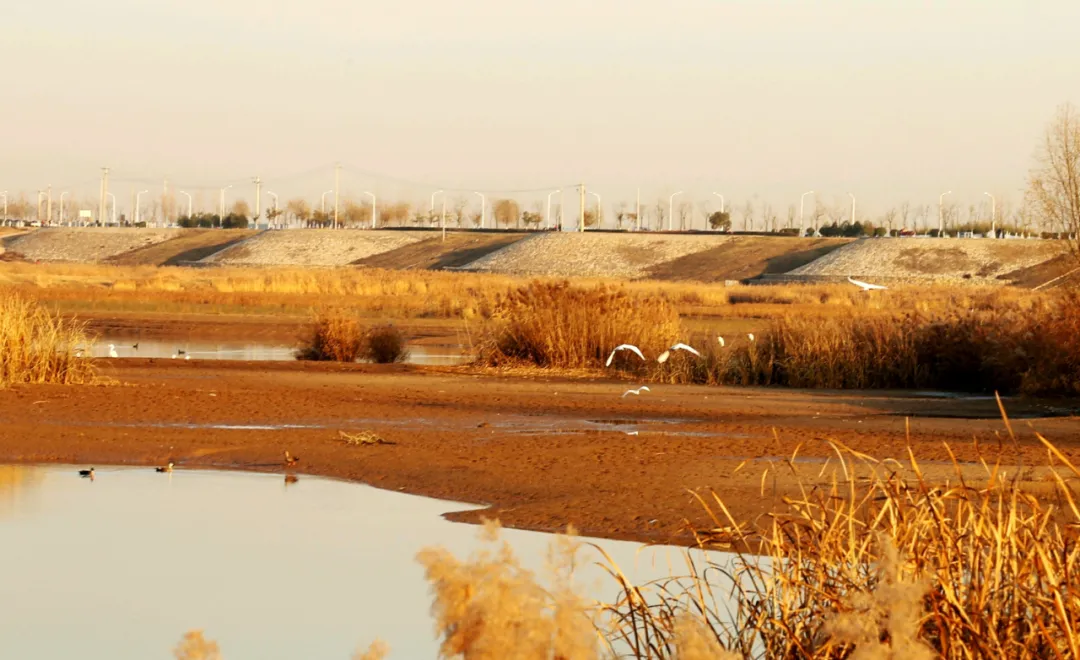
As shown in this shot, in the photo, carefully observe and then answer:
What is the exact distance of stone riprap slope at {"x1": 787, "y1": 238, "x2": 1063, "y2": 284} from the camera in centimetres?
9662

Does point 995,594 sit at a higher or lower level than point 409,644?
→ higher

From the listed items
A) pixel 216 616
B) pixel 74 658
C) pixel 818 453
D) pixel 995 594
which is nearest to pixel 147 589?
pixel 216 616

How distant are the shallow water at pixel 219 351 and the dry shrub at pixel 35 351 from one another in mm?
7888

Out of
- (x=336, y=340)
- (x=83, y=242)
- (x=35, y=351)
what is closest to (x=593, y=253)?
(x=83, y=242)

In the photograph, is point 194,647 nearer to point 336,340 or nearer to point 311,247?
point 336,340

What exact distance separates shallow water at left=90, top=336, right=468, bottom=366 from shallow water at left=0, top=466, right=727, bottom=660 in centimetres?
1782

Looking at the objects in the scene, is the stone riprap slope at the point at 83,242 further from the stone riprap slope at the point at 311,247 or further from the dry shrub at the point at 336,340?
the dry shrub at the point at 336,340

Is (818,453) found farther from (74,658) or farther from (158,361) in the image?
(158,361)

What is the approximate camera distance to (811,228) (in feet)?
474

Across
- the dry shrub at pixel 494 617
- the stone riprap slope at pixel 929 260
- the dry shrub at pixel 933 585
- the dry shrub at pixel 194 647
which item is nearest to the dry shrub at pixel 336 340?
the dry shrub at pixel 933 585

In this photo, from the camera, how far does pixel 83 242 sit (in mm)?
145750

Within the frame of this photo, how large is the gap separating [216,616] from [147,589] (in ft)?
3.29

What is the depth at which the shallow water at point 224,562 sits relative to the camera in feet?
30.1

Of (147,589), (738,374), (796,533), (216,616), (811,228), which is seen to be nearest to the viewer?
(796,533)
